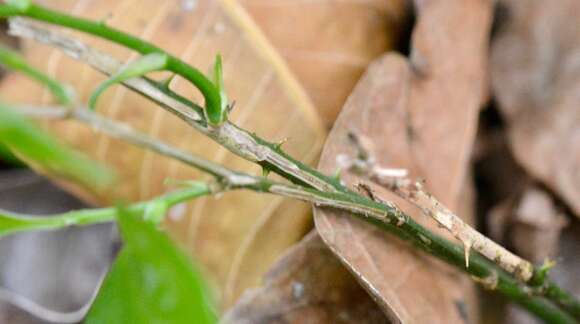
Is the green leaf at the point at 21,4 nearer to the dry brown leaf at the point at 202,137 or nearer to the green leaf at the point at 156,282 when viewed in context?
the green leaf at the point at 156,282

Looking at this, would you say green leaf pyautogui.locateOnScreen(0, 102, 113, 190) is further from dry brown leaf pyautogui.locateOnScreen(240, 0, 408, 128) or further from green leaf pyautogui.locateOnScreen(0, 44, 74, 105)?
dry brown leaf pyautogui.locateOnScreen(240, 0, 408, 128)

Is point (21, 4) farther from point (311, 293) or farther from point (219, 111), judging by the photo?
point (311, 293)

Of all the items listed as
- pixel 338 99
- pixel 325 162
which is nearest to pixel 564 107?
pixel 338 99

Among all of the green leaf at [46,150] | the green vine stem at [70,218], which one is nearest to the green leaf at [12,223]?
the green vine stem at [70,218]

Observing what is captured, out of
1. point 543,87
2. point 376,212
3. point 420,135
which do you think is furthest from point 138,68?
point 543,87

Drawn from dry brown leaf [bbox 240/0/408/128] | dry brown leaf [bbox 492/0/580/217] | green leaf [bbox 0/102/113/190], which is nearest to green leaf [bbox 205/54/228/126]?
green leaf [bbox 0/102/113/190]

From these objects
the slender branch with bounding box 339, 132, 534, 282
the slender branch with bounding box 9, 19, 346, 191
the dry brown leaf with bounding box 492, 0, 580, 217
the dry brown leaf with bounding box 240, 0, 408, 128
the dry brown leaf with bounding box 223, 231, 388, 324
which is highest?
the dry brown leaf with bounding box 492, 0, 580, 217
